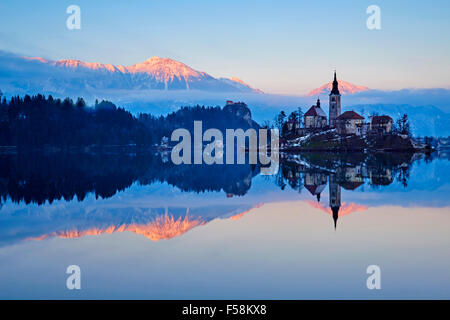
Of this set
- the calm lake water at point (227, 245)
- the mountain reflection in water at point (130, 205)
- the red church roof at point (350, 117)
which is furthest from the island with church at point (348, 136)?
the calm lake water at point (227, 245)

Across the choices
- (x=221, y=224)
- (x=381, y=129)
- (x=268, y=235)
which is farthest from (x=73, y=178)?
(x=381, y=129)

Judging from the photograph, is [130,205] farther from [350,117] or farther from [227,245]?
[350,117]

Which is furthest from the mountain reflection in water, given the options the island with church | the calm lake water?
the island with church

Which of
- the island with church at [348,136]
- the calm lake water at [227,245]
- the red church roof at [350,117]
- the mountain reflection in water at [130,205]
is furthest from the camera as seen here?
the red church roof at [350,117]

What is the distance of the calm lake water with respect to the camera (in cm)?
1434

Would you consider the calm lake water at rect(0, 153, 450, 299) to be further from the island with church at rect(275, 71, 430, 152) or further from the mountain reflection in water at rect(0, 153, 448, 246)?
the island with church at rect(275, 71, 430, 152)

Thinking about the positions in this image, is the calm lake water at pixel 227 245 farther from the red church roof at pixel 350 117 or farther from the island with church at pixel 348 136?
the red church roof at pixel 350 117

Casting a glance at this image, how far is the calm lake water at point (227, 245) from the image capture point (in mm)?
14336

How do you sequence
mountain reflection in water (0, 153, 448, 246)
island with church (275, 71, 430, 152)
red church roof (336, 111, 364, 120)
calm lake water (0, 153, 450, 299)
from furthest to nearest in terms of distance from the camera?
1. red church roof (336, 111, 364, 120)
2. island with church (275, 71, 430, 152)
3. mountain reflection in water (0, 153, 448, 246)
4. calm lake water (0, 153, 450, 299)

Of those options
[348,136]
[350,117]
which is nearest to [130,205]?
[348,136]

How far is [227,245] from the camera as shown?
2025 cm

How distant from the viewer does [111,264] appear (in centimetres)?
1709

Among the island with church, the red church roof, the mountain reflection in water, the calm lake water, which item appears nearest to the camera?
the calm lake water
